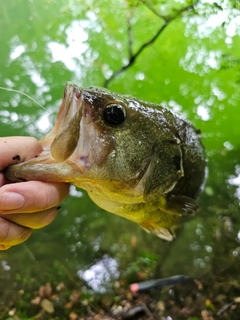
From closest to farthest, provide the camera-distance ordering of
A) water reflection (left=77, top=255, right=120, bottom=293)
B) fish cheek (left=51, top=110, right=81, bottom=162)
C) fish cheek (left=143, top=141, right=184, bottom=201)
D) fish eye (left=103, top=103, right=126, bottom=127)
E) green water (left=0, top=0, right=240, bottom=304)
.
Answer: fish cheek (left=51, top=110, right=81, bottom=162) → fish eye (left=103, top=103, right=126, bottom=127) → fish cheek (left=143, top=141, right=184, bottom=201) → water reflection (left=77, top=255, right=120, bottom=293) → green water (left=0, top=0, right=240, bottom=304)

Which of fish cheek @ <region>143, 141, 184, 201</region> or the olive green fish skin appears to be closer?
the olive green fish skin

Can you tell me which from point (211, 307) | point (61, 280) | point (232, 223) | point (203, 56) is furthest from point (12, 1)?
point (211, 307)

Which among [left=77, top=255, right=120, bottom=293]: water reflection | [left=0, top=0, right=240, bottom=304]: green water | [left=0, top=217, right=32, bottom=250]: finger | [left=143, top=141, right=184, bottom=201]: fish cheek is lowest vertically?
[left=77, top=255, right=120, bottom=293]: water reflection

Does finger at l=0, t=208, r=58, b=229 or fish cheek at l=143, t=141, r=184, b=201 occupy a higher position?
fish cheek at l=143, t=141, r=184, b=201

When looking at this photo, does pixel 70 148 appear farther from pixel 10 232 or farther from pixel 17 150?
pixel 10 232

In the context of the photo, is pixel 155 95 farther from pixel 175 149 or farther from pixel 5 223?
pixel 5 223

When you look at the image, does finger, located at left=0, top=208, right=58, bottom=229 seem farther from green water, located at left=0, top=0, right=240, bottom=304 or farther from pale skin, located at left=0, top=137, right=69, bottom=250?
green water, located at left=0, top=0, right=240, bottom=304

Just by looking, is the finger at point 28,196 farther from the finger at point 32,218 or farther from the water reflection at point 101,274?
the water reflection at point 101,274

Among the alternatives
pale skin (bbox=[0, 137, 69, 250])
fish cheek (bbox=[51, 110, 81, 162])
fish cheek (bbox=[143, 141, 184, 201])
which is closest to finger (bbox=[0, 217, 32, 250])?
pale skin (bbox=[0, 137, 69, 250])
